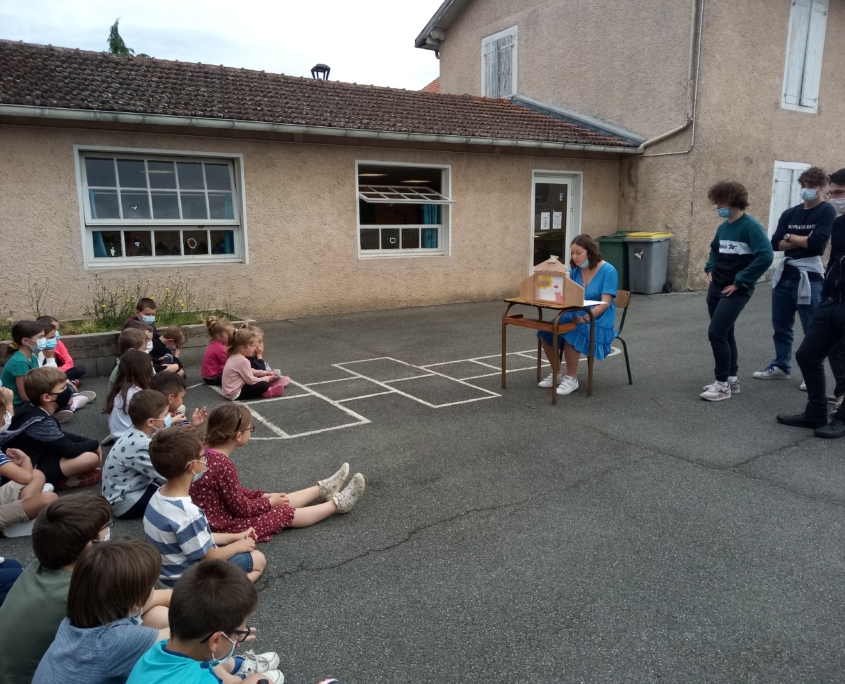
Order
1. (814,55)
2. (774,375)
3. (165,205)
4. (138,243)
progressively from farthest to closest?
1. (814,55)
2. (165,205)
3. (138,243)
4. (774,375)

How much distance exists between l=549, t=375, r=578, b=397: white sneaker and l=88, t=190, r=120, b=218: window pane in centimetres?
676

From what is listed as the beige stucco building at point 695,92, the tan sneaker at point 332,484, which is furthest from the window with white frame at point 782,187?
the tan sneaker at point 332,484

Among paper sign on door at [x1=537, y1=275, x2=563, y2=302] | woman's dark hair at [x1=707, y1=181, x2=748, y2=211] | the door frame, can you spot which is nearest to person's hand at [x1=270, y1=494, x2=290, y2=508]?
paper sign on door at [x1=537, y1=275, x2=563, y2=302]

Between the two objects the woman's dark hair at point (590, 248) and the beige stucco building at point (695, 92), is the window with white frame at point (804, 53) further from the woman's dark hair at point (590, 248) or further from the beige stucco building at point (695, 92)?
the woman's dark hair at point (590, 248)

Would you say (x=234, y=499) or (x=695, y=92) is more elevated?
(x=695, y=92)

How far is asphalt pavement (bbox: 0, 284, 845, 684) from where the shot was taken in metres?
2.55

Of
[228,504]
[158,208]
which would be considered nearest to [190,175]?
[158,208]

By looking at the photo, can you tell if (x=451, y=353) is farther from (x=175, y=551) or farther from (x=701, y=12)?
(x=701, y=12)

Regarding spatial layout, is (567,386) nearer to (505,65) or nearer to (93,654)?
(93,654)

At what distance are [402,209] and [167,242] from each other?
4.16 metres

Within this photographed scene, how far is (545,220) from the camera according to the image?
1334cm

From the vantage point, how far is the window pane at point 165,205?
31.2 ft

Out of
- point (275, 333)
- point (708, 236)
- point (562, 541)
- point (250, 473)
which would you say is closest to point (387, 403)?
point (250, 473)

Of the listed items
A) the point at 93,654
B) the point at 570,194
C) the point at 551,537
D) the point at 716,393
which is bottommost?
the point at 551,537
